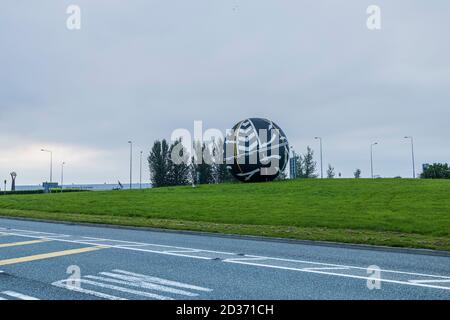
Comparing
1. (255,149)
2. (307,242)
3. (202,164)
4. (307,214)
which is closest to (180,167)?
(202,164)

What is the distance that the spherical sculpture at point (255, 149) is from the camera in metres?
37.1

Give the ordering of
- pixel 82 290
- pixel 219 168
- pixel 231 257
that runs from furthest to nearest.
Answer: pixel 219 168
pixel 231 257
pixel 82 290

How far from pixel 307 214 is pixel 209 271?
1175 centimetres

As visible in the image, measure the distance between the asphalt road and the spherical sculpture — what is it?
24.3 m

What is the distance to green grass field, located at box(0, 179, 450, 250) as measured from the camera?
14438 mm

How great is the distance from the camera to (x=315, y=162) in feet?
277

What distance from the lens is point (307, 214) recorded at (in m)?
19.2

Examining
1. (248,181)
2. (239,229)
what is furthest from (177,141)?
(239,229)

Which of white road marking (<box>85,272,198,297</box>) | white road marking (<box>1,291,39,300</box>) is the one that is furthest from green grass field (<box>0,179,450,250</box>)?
white road marking (<box>1,291,39,300</box>)

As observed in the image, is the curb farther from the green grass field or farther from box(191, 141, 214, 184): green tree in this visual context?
box(191, 141, 214, 184): green tree

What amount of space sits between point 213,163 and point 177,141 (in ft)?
36.1

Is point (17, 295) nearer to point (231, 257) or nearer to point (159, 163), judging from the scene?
point (231, 257)
